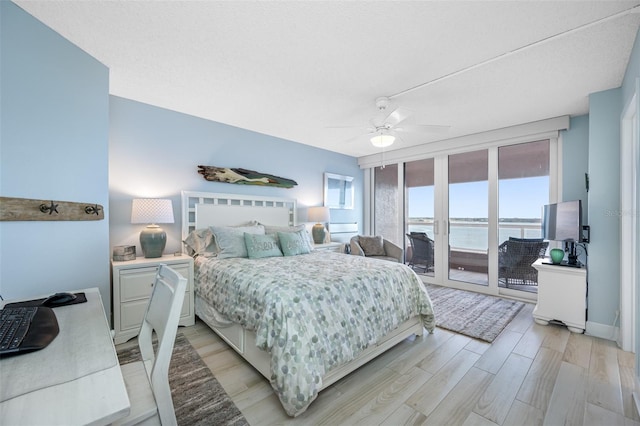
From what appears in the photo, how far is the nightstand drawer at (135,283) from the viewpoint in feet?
8.09

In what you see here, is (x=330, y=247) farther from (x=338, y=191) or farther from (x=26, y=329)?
(x=26, y=329)

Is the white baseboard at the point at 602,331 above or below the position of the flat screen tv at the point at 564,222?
below

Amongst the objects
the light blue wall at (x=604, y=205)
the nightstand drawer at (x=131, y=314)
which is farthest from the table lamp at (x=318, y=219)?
the light blue wall at (x=604, y=205)

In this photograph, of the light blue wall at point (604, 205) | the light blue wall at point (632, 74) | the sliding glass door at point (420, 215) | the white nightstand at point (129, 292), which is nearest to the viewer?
the light blue wall at point (632, 74)

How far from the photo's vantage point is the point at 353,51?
2031 millimetres

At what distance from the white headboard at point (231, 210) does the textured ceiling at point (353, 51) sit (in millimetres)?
1134

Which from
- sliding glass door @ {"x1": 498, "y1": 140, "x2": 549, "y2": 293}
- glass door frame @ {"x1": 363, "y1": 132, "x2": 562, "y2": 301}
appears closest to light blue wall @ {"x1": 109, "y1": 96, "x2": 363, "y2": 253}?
glass door frame @ {"x1": 363, "y1": 132, "x2": 562, "y2": 301}

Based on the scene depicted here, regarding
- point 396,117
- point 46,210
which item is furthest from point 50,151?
point 396,117

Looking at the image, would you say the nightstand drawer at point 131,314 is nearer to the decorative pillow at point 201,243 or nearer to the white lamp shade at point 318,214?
the decorative pillow at point 201,243

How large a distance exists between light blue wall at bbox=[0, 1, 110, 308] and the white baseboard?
4.71m

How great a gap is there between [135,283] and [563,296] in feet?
14.7

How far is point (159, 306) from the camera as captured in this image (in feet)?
3.84

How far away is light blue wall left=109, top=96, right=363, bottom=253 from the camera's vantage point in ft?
9.44

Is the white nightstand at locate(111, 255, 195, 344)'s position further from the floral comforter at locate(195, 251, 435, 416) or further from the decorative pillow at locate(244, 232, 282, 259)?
the decorative pillow at locate(244, 232, 282, 259)
